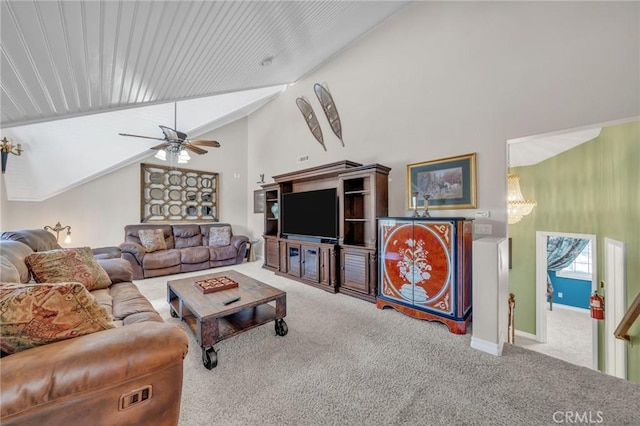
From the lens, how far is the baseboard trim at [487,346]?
1.99m

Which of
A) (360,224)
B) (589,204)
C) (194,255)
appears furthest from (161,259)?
(589,204)

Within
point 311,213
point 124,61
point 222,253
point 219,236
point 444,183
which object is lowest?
point 222,253

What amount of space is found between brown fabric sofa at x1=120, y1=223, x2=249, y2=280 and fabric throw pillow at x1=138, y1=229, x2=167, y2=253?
0.10 metres

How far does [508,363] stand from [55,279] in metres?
3.74

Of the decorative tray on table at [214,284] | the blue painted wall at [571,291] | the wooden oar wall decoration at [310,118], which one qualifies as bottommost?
the blue painted wall at [571,291]

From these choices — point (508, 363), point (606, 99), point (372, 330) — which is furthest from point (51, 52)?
point (606, 99)

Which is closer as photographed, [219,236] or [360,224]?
[360,224]

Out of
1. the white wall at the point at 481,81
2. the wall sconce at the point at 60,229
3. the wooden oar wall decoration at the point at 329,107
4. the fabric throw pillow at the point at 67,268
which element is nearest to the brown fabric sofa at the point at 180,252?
the wall sconce at the point at 60,229

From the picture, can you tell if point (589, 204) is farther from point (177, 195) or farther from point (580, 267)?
point (177, 195)

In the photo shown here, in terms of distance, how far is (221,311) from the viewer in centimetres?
189

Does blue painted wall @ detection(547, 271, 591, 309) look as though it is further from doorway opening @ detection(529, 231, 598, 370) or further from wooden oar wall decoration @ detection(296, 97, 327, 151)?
wooden oar wall decoration @ detection(296, 97, 327, 151)

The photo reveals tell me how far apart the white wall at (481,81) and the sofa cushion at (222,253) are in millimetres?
2860

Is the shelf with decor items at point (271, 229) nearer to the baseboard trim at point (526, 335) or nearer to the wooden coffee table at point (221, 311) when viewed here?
the wooden coffee table at point (221, 311)

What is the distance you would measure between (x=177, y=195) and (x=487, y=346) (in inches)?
237
